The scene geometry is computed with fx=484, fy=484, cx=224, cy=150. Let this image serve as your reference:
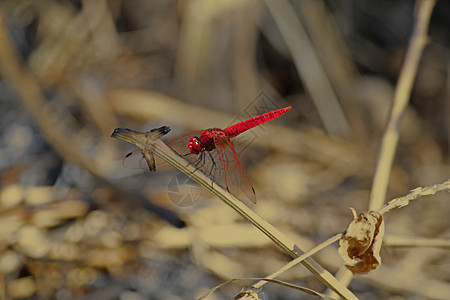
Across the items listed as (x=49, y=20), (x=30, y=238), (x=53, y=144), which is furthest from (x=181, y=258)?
(x=49, y=20)

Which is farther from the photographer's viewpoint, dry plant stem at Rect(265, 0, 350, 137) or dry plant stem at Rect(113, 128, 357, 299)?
dry plant stem at Rect(265, 0, 350, 137)

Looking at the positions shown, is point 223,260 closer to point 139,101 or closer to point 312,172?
point 312,172

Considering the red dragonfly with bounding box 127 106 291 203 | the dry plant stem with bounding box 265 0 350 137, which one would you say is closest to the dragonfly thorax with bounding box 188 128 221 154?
the red dragonfly with bounding box 127 106 291 203

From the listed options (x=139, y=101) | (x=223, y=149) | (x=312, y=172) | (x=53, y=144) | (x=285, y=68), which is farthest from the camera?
(x=285, y=68)

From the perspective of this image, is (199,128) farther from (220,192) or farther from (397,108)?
(220,192)

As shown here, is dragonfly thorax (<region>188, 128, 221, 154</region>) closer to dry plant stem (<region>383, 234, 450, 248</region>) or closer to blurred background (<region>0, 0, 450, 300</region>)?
blurred background (<region>0, 0, 450, 300</region>)

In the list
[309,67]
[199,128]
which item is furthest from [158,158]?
[309,67]
